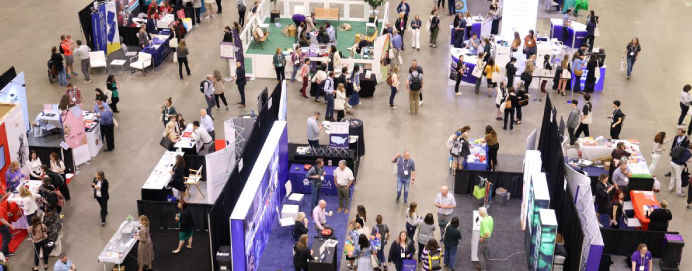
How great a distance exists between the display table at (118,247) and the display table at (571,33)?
15.7m

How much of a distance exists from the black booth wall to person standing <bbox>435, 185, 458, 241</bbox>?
3.65 m

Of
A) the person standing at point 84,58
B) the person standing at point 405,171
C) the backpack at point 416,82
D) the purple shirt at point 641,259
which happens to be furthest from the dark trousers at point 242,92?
the purple shirt at point 641,259

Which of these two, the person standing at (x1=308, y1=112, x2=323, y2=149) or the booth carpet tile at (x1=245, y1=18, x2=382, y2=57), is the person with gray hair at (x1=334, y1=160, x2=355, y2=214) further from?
the booth carpet tile at (x1=245, y1=18, x2=382, y2=57)

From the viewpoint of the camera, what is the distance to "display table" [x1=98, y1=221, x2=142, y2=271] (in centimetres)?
1512

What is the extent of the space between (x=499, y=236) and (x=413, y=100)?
5980 millimetres

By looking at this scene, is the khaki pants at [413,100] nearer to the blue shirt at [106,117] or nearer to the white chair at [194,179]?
the white chair at [194,179]

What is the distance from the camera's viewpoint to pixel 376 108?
2230 centimetres

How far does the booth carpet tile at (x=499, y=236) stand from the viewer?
51.8 ft

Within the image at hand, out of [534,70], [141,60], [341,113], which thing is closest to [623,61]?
[534,70]

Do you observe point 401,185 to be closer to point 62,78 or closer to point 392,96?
point 392,96

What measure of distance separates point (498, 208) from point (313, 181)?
Result: 3821 mm

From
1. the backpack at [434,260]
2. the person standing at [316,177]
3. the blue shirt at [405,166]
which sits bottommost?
the backpack at [434,260]

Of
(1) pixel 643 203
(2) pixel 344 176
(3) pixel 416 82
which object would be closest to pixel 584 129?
(1) pixel 643 203

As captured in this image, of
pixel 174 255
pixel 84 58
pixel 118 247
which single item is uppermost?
pixel 84 58
